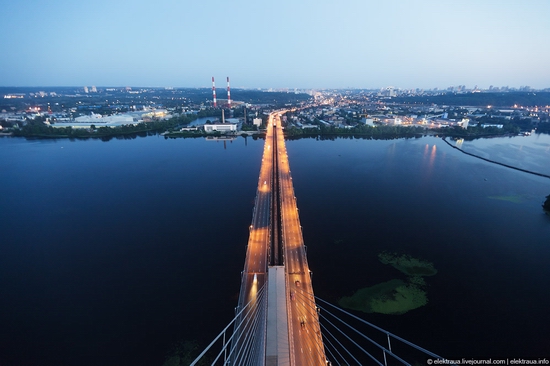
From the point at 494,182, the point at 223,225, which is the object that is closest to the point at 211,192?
the point at 223,225

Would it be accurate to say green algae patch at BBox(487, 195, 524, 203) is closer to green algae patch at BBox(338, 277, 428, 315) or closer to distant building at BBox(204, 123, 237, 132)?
green algae patch at BBox(338, 277, 428, 315)

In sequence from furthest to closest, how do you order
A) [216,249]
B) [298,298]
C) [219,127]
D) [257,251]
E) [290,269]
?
[219,127], [216,249], [257,251], [290,269], [298,298]

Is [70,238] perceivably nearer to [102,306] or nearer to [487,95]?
[102,306]

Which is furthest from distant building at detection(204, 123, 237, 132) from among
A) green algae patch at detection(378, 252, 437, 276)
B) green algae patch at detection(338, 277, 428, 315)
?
green algae patch at detection(338, 277, 428, 315)

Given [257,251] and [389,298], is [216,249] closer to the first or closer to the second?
[257,251]

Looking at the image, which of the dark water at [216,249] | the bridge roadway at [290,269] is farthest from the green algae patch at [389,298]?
the bridge roadway at [290,269]

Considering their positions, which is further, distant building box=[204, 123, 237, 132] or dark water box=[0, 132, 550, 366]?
distant building box=[204, 123, 237, 132]

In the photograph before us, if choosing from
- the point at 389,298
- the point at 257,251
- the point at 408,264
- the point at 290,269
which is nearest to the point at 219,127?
the point at 257,251
